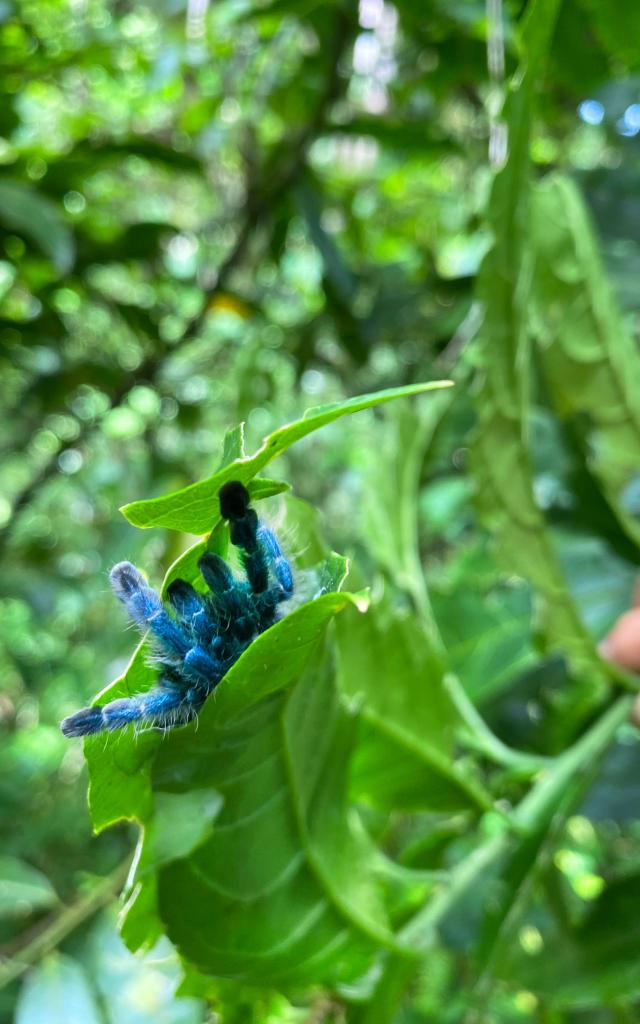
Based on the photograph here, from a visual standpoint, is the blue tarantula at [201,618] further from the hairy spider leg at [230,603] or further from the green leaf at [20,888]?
the green leaf at [20,888]

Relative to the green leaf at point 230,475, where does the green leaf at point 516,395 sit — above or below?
below

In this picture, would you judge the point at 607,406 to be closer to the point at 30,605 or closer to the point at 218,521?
the point at 218,521

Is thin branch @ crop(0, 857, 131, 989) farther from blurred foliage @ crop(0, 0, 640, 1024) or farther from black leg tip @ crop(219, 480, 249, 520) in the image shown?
black leg tip @ crop(219, 480, 249, 520)

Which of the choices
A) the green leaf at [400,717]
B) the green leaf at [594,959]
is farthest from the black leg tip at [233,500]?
the green leaf at [594,959]

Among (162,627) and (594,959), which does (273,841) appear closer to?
(162,627)

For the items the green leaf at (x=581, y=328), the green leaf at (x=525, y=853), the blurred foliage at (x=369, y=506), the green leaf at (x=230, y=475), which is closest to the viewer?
the green leaf at (x=230, y=475)

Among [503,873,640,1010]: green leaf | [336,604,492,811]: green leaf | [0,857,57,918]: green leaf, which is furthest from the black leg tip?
[0,857,57,918]: green leaf

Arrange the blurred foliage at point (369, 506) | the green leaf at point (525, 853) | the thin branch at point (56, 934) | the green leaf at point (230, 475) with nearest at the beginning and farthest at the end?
the green leaf at point (230, 475), the blurred foliage at point (369, 506), the green leaf at point (525, 853), the thin branch at point (56, 934)

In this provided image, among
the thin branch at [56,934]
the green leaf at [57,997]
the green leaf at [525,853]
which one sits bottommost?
the thin branch at [56,934]
